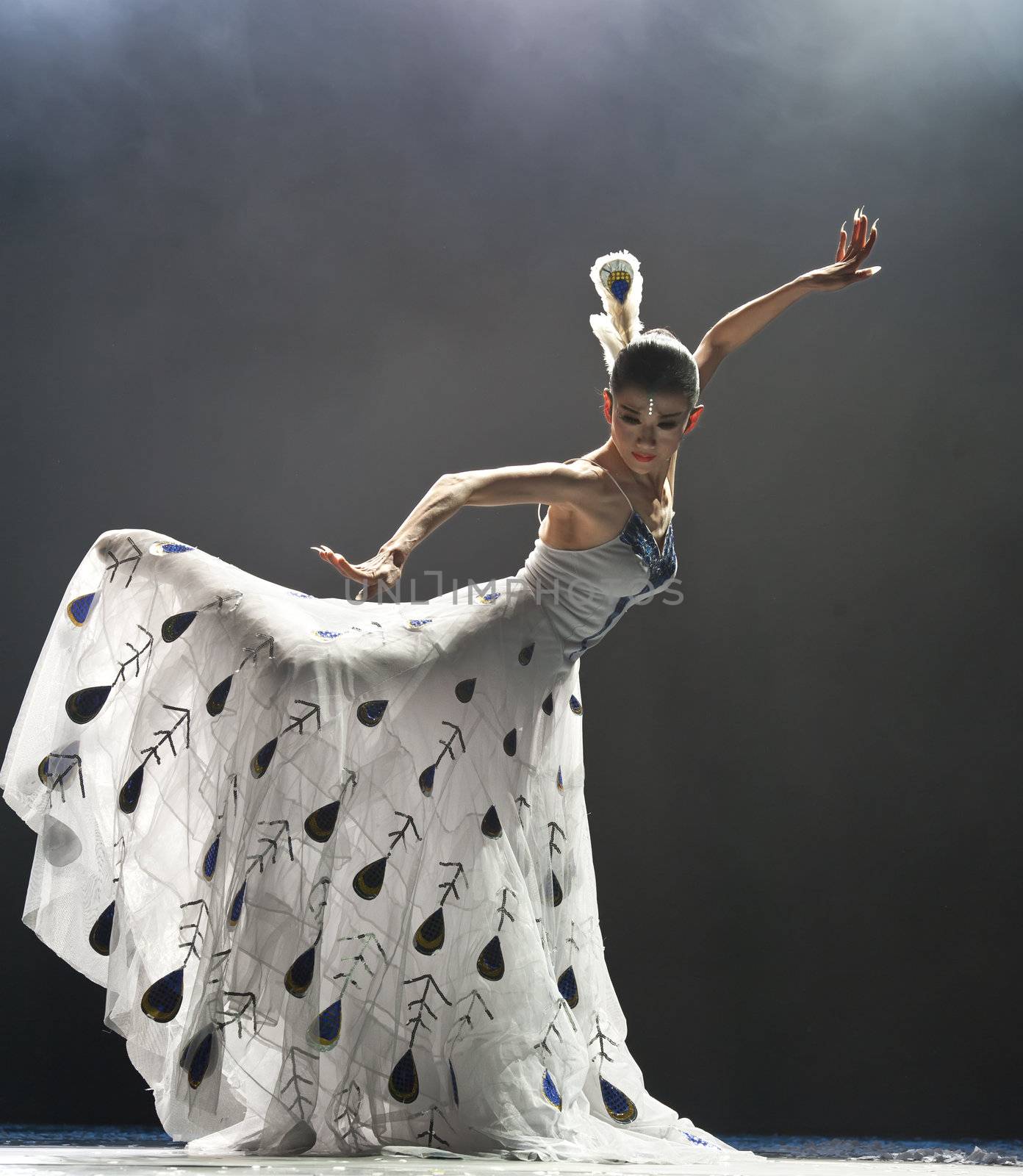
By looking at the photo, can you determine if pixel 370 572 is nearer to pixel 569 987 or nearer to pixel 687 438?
pixel 569 987

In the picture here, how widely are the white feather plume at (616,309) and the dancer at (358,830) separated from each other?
0.58 ft

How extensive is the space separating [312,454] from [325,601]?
3.07 ft

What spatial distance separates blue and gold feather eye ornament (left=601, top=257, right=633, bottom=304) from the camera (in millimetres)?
1836

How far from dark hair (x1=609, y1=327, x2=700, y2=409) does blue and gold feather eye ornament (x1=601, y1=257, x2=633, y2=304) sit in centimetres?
25

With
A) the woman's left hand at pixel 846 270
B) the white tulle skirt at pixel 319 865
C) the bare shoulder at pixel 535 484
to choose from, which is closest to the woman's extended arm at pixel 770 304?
the woman's left hand at pixel 846 270

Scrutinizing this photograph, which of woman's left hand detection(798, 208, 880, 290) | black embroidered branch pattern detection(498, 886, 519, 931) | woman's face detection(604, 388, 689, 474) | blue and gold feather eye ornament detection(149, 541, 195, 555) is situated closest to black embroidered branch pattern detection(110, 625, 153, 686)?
blue and gold feather eye ornament detection(149, 541, 195, 555)

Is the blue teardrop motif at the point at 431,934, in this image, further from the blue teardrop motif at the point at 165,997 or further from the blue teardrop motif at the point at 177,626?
the blue teardrop motif at the point at 177,626

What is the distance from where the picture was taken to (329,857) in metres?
1.37

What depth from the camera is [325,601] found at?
1.59m

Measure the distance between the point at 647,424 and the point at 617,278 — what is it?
365mm

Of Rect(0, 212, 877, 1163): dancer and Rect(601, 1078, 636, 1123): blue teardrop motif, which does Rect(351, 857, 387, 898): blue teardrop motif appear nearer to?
Rect(0, 212, 877, 1163): dancer

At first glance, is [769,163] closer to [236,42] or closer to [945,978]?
[236,42]

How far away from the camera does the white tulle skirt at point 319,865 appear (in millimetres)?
1317

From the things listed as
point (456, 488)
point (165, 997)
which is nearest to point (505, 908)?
point (165, 997)
